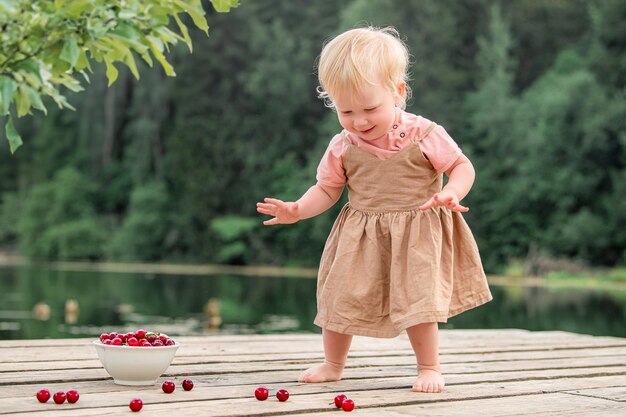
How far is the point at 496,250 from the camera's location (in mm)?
24797

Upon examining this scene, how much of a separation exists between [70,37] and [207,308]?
36.1 feet

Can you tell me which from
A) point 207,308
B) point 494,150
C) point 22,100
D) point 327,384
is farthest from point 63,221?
point 327,384

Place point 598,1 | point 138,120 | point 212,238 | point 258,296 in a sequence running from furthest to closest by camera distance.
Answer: point 138,120 < point 212,238 < point 598,1 < point 258,296

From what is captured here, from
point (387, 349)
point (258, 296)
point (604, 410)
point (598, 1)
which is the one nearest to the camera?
point (604, 410)

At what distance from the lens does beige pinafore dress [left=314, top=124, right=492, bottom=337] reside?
305 centimetres

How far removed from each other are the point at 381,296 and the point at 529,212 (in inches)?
877

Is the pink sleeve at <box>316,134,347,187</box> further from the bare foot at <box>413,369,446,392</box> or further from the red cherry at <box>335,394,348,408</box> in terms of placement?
the red cherry at <box>335,394,348,408</box>

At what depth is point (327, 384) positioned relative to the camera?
305cm

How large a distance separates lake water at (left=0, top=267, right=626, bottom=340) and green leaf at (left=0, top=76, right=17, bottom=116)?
844cm

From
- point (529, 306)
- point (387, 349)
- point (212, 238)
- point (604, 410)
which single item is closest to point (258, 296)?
point (529, 306)

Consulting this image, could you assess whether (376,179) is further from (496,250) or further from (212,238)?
(212,238)

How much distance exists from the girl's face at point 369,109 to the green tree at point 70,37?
20.9 inches

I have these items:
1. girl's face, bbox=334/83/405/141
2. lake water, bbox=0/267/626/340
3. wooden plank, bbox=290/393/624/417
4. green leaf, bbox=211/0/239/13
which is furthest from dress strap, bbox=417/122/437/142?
lake water, bbox=0/267/626/340

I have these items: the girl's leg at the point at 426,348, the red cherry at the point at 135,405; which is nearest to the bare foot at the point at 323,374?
the girl's leg at the point at 426,348
